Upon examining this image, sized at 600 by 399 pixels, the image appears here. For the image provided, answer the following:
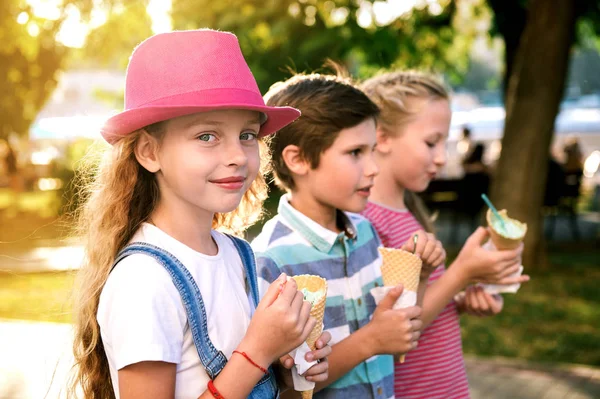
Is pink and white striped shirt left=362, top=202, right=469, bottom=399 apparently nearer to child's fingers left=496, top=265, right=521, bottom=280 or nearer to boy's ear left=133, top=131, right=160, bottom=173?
child's fingers left=496, top=265, right=521, bottom=280

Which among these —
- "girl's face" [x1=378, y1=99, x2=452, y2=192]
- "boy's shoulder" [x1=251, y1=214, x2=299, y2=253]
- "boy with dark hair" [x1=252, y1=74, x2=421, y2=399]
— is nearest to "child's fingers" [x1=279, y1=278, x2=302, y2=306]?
"boy with dark hair" [x1=252, y1=74, x2=421, y2=399]

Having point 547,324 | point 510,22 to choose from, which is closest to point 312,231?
point 547,324

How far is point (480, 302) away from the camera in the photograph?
323 cm

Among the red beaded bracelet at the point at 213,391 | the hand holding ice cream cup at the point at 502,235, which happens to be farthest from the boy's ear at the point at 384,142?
the red beaded bracelet at the point at 213,391

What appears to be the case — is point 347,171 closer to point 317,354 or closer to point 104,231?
point 317,354

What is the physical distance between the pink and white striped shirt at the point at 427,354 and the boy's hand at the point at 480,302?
2.6 inches

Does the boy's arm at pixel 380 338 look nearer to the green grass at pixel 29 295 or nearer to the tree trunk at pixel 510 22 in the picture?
the green grass at pixel 29 295

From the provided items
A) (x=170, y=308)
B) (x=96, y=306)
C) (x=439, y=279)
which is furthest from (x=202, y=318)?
(x=439, y=279)

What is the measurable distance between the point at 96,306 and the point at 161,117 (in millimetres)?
547

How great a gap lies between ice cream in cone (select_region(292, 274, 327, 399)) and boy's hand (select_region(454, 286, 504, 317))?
1.20m

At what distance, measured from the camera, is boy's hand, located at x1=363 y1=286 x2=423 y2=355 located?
2.50 m

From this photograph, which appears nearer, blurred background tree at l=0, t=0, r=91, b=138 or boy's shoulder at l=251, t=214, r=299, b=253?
boy's shoulder at l=251, t=214, r=299, b=253

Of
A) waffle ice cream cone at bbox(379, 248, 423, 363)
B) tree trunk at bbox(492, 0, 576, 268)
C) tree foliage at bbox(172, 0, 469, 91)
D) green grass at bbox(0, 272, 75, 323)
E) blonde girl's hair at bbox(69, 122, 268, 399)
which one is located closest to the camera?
blonde girl's hair at bbox(69, 122, 268, 399)

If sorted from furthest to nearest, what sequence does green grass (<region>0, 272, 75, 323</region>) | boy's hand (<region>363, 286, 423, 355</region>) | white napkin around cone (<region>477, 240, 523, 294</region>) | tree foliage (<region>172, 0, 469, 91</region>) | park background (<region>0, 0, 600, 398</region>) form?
green grass (<region>0, 272, 75, 323</region>) → tree foliage (<region>172, 0, 469, 91</region>) → park background (<region>0, 0, 600, 398</region>) → white napkin around cone (<region>477, 240, 523, 294</region>) → boy's hand (<region>363, 286, 423, 355</region>)
